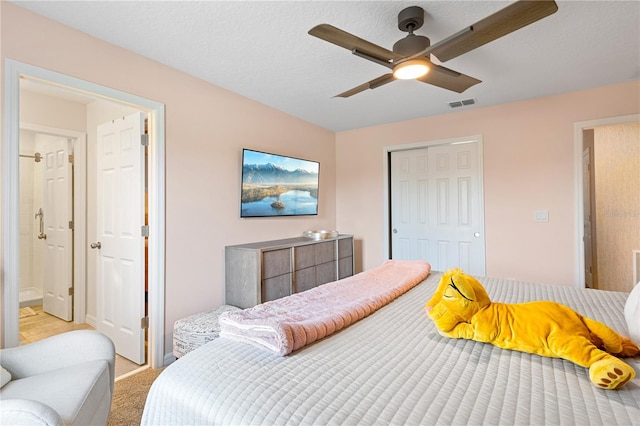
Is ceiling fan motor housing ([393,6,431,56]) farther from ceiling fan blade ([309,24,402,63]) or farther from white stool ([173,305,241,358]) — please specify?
white stool ([173,305,241,358])

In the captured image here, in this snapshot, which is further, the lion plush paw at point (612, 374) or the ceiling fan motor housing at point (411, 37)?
the ceiling fan motor housing at point (411, 37)

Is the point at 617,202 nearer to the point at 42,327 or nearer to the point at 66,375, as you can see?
the point at 66,375

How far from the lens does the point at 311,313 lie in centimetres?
145

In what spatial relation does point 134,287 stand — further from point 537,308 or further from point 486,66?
point 486,66

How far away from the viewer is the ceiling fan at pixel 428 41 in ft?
4.42

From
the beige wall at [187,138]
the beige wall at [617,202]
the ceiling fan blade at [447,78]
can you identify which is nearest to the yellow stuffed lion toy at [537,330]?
the ceiling fan blade at [447,78]

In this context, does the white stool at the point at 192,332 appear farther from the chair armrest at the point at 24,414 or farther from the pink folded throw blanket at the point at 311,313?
the chair armrest at the point at 24,414

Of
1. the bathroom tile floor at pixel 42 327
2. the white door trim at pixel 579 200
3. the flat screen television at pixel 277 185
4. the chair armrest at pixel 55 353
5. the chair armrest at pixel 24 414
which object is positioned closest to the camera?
the chair armrest at pixel 24 414

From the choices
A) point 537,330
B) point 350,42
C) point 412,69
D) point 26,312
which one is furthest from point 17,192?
point 26,312

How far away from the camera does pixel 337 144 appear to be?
477cm

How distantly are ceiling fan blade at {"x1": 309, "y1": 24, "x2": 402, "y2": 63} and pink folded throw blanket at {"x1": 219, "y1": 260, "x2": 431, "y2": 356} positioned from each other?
1.33 metres

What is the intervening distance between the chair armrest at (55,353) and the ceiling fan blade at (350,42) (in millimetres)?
1917

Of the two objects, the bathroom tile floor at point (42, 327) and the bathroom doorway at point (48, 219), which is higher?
the bathroom doorway at point (48, 219)

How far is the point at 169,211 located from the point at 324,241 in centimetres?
176
